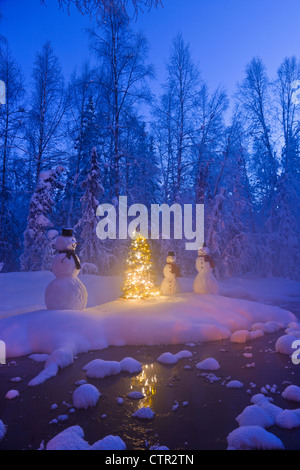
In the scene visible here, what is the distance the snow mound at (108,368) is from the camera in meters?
3.98

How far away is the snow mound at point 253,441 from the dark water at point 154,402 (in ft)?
0.33

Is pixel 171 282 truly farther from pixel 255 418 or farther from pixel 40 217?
pixel 40 217

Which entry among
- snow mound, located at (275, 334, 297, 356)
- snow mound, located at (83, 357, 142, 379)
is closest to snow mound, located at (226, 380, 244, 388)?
snow mound, located at (83, 357, 142, 379)

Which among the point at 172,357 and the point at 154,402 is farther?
the point at 172,357

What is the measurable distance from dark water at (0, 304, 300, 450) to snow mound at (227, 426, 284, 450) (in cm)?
10

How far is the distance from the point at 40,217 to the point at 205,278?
9021mm

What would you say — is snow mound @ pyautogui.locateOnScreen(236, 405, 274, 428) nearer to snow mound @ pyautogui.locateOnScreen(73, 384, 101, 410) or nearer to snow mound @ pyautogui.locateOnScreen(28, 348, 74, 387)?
snow mound @ pyautogui.locateOnScreen(73, 384, 101, 410)

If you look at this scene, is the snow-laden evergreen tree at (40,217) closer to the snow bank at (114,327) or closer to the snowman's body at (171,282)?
the snowman's body at (171,282)

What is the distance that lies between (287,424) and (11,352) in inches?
177

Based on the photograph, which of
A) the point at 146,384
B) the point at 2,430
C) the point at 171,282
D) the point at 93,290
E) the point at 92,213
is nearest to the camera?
the point at 2,430

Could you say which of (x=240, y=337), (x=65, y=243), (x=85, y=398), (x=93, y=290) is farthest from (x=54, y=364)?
(x=93, y=290)

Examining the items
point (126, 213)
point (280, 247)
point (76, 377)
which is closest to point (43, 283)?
point (126, 213)

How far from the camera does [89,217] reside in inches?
565

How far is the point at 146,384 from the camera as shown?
3.72 metres
